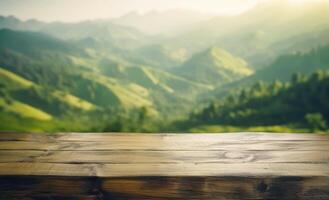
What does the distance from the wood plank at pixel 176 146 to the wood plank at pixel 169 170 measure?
19 cm

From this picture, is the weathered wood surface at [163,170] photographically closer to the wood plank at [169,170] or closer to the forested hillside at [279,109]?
the wood plank at [169,170]

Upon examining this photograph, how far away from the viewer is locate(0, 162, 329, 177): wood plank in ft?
3.49

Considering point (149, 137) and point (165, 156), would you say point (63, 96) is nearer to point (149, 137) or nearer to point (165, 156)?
point (149, 137)

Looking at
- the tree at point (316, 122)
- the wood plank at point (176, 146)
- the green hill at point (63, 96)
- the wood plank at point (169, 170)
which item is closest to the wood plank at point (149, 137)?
the wood plank at point (176, 146)

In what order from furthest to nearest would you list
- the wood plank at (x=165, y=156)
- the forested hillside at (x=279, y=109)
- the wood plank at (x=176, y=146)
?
the forested hillside at (x=279, y=109) → the wood plank at (x=176, y=146) → the wood plank at (x=165, y=156)

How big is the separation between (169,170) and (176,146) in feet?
0.96

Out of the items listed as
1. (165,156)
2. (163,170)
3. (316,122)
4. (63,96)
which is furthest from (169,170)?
(63,96)

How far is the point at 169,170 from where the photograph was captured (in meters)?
1.10

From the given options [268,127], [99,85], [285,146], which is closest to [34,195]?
[285,146]

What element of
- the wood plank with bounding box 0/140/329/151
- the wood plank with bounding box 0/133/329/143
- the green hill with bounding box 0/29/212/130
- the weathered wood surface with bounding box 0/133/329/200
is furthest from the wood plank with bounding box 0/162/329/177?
the green hill with bounding box 0/29/212/130

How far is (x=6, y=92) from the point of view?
111 m

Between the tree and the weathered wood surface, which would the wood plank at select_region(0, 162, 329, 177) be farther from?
the tree

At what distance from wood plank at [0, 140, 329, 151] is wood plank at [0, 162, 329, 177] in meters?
0.19

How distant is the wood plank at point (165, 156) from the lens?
121 cm
